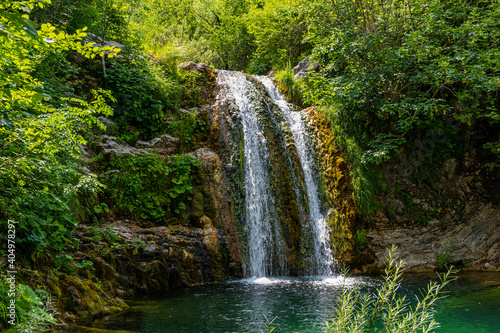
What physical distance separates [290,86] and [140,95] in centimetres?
612

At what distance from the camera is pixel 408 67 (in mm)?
9344

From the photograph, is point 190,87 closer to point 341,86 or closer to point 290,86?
point 290,86

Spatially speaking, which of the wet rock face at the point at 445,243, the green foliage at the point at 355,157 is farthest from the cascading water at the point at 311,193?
the wet rock face at the point at 445,243

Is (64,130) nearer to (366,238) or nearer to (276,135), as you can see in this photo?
(276,135)

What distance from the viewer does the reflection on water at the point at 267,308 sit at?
15.2 ft

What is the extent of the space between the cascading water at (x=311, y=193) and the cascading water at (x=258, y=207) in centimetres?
111

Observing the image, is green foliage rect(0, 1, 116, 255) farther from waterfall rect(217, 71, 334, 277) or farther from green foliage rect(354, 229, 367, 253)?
green foliage rect(354, 229, 367, 253)

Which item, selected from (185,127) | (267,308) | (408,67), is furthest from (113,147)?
(408,67)

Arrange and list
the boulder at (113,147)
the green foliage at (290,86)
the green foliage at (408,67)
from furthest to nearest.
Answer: the green foliage at (290,86) < the green foliage at (408,67) < the boulder at (113,147)

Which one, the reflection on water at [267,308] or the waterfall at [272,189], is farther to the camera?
the waterfall at [272,189]

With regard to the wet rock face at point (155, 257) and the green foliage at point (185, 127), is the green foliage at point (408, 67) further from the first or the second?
the wet rock face at point (155, 257)

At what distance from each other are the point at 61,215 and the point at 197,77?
7215 millimetres

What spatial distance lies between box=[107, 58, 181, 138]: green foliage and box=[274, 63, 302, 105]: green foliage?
4.90m

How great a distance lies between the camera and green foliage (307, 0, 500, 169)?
8469 mm
